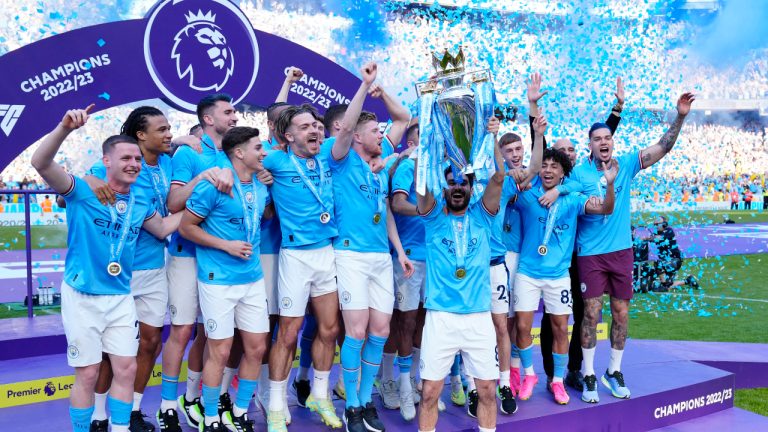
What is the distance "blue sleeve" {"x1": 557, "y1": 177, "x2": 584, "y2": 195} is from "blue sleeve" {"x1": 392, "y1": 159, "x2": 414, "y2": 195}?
1121 millimetres

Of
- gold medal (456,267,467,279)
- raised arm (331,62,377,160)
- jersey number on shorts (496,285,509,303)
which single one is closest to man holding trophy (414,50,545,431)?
gold medal (456,267,467,279)

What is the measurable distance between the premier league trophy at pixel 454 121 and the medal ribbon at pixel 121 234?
1515 millimetres

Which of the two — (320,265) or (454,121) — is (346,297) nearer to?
(320,265)

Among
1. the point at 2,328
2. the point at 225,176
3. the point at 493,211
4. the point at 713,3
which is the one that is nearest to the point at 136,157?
the point at 225,176

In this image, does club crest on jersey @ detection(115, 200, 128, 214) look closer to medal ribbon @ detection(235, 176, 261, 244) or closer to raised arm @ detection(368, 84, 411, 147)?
medal ribbon @ detection(235, 176, 261, 244)

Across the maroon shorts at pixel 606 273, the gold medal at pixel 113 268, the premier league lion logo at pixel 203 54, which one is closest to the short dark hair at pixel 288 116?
the gold medal at pixel 113 268

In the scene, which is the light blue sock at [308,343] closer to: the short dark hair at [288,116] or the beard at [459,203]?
the short dark hair at [288,116]

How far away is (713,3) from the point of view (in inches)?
592

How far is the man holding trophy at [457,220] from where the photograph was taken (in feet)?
11.2

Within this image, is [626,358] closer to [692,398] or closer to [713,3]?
[692,398]

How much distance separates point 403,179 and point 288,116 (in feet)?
2.71

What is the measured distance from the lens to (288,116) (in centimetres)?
396

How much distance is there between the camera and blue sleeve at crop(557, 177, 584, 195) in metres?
4.62

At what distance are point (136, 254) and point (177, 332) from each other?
514mm
